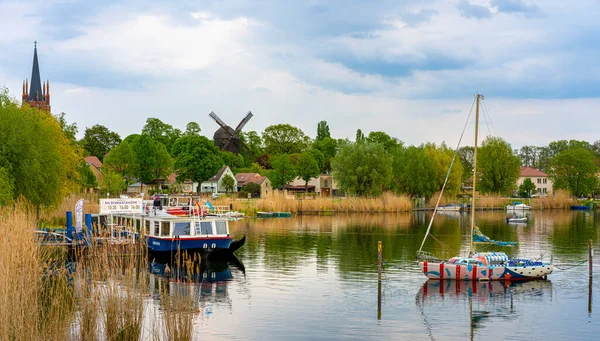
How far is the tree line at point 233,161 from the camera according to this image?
4938cm

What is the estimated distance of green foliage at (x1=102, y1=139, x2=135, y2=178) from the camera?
386 feet

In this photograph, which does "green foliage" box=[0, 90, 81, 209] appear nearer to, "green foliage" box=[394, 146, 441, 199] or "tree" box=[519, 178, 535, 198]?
"green foliage" box=[394, 146, 441, 199]

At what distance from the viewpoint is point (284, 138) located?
18750cm

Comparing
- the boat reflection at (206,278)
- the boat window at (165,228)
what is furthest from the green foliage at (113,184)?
the boat reflection at (206,278)

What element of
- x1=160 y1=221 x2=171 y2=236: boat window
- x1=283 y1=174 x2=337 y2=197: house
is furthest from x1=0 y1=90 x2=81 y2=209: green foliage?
x1=283 y1=174 x2=337 y2=197: house

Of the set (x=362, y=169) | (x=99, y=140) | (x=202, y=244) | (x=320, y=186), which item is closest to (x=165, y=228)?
(x=202, y=244)

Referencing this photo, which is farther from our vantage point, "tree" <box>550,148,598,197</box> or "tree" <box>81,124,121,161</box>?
"tree" <box>81,124,121,161</box>

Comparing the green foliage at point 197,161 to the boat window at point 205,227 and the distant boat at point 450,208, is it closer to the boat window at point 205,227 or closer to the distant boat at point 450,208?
the distant boat at point 450,208

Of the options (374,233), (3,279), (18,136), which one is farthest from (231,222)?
(3,279)

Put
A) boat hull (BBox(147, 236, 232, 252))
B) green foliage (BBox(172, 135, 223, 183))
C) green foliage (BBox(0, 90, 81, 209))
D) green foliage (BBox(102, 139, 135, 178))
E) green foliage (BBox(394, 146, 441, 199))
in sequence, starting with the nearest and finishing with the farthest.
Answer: boat hull (BBox(147, 236, 232, 252))
green foliage (BBox(0, 90, 81, 209))
green foliage (BBox(102, 139, 135, 178))
green foliage (BBox(394, 146, 441, 199))
green foliage (BBox(172, 135, 223, 183))

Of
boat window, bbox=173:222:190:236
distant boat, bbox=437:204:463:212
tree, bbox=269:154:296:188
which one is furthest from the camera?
tree, bbox=269:154:296:188

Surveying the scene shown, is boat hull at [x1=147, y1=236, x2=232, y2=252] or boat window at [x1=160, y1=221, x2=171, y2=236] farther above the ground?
boat window at [x1=160, y1=221, x2=171, y2=236]

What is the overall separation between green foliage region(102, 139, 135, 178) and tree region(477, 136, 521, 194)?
6846 cm

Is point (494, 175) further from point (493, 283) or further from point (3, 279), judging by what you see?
point (3, 279)
